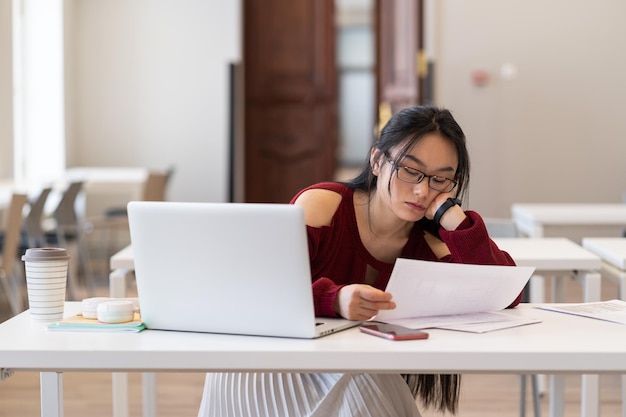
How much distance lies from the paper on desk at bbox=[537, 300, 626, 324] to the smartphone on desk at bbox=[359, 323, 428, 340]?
1.38 ft

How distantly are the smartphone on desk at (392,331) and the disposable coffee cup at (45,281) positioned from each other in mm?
591

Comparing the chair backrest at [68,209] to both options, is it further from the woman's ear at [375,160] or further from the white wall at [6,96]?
the woman's ear at [375,160]

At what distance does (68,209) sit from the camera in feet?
20.7

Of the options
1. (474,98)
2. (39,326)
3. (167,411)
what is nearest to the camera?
(39,326)

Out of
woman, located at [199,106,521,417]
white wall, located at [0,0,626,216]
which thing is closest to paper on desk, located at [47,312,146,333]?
woman, located at [199,106,521,417]

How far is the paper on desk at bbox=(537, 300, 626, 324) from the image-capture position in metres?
1.86

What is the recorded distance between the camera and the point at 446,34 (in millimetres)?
8312

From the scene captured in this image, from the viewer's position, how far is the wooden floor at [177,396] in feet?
11.8

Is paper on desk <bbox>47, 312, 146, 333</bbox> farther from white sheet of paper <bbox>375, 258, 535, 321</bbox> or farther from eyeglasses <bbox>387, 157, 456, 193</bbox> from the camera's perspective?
eyeglasses <bbox>387, 157, 456, 193</bbox>

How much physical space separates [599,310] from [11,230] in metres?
3.64

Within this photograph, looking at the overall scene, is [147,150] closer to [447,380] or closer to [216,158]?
[216,158]

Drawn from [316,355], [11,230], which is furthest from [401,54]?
[316,355]

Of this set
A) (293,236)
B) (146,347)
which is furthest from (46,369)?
(293,236)

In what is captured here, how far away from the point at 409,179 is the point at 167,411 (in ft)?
6.49
